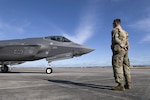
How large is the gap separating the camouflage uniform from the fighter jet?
1250 cm

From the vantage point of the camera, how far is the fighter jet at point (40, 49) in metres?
20.8

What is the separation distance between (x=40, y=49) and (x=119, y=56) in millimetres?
14319

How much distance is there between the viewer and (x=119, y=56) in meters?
7.81

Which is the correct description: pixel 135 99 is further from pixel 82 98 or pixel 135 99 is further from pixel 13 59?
pixel 13 59

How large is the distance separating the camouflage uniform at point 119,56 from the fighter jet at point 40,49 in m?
12.5

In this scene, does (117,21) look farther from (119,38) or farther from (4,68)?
(4,68)

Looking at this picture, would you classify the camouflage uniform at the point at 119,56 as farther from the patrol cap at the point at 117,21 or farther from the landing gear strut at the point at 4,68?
the landing gear strut at the point at 4,68

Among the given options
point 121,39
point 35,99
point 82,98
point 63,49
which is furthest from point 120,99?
point 63,49

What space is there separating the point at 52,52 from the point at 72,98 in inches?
613

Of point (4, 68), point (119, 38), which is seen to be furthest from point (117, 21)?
point (4, 68)

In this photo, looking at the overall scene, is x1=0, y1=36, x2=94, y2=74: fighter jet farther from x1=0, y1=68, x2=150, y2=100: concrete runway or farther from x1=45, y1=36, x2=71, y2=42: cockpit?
x1=0, y1=68, x2=150, y2=100: concrete runway

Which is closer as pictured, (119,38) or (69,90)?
(69,90)

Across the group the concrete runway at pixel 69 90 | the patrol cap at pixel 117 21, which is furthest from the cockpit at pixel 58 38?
the patrol cap at pixel 117 21

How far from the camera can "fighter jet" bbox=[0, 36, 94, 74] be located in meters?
20.8
